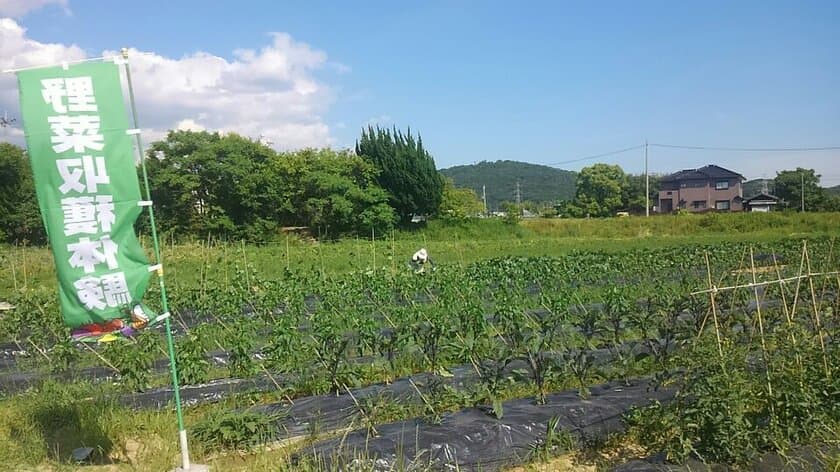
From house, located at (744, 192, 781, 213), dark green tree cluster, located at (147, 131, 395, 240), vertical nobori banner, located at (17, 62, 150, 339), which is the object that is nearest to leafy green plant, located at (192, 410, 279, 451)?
vertical nobori banner, located at (17, 62, 150, 339)

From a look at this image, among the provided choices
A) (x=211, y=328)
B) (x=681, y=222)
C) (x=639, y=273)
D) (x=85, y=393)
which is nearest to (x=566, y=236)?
(x=681, y=222)

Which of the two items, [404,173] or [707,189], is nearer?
[404,173]

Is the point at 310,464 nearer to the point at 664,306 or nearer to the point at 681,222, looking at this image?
the point at 664,306

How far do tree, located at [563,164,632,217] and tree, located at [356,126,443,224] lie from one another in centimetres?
2191

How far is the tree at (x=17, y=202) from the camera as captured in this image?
25.1 m

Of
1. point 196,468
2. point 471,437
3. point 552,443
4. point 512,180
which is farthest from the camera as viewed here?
point 512,180

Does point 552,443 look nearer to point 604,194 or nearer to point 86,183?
point 86,183

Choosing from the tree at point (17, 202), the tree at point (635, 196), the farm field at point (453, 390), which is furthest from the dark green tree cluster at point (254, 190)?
the tree at point (635, 196)

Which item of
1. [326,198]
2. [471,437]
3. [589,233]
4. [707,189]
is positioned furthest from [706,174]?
[471,437]

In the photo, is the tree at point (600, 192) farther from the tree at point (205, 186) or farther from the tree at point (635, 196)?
the tree at point (205, 186)

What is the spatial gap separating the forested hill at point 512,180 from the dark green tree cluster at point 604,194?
4448 centimetres

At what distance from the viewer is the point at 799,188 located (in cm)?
4925

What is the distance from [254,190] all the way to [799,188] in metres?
43.8

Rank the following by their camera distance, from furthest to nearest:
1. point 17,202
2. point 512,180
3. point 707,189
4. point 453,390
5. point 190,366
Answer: point 512,180, point 707,189, point 17,202, point 190,366, point 453,390
